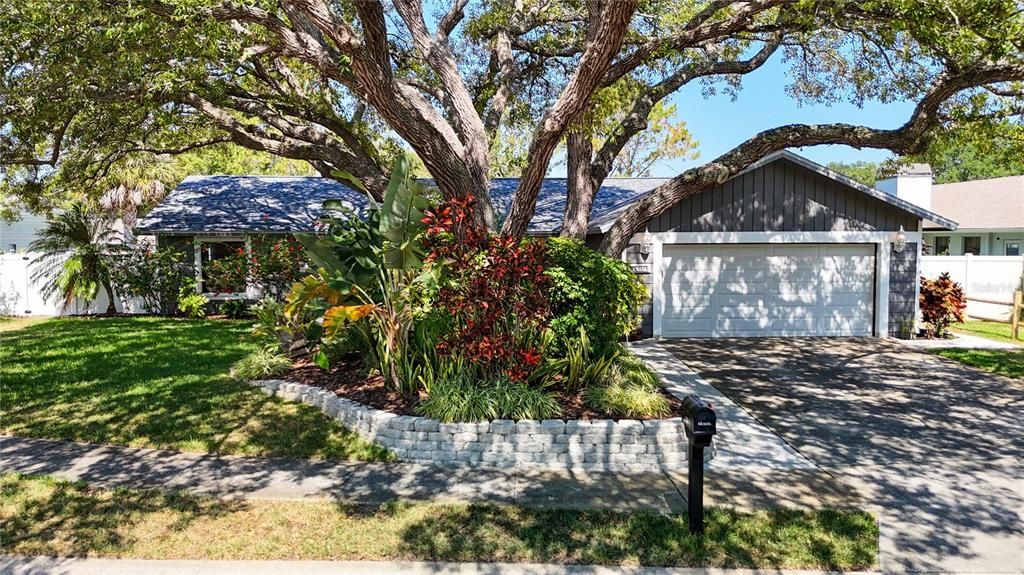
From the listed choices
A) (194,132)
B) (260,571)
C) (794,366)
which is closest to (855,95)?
(794,366)

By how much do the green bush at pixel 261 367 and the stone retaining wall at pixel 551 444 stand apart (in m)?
3.23

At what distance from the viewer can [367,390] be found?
23.2 feet

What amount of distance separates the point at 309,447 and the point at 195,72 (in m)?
6.22

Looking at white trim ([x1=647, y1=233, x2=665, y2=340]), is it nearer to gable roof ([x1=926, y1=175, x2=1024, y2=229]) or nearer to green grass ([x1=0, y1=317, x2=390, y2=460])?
green grass ([x1=0, y1=317, x2=390, y2=460])

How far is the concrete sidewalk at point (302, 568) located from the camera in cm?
382

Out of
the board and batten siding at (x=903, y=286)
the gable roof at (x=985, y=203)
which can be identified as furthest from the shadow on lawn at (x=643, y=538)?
the gable roof at (x=985, y=203)

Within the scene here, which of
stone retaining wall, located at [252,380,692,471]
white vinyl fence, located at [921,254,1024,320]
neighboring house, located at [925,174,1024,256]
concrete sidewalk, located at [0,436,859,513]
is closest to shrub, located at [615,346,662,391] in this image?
stone retaining wall, located at [252,380,692,471]

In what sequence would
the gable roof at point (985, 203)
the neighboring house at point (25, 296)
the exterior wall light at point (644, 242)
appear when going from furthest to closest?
the gable roof at point (985, 203) < the neighboring house at point (25, 296) < the exterior wall light at point (644, 242)

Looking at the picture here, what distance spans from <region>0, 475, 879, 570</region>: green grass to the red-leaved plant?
1.85m

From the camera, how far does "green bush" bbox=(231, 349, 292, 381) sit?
8.21 meters

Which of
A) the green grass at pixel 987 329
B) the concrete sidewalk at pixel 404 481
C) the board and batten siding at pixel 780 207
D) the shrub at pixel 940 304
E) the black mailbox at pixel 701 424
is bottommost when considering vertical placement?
the concrete sidewalk at pixel 404 481

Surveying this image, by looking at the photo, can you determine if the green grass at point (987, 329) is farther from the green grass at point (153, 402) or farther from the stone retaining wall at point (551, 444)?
the green grass at point (153, 402)

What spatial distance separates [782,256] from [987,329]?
6.12 meters

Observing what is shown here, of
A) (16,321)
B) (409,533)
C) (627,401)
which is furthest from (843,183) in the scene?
(16,321)
